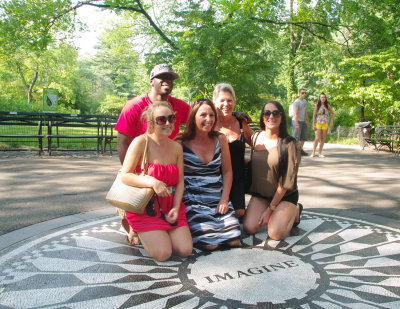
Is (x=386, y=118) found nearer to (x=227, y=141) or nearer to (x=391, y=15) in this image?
(x=391, y=15)

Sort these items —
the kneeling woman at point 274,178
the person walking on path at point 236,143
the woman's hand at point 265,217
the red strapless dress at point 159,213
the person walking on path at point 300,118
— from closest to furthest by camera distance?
1. the red strapless dress at point 159,213
2. the kneeling woman at point 274,178
3. the woman's hand at point 265,217
4. the person walking on path at point 236,143
5. the person walking on path at point 300,118

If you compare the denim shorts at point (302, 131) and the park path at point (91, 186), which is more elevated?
the denim shorts at point (302, 131)

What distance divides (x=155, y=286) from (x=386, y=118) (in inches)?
661

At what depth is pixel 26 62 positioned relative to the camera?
39125mm

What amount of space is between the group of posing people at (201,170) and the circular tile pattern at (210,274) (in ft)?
0.66

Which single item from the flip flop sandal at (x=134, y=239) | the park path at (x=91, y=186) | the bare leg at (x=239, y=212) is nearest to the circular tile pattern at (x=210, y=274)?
the flip flop sandal at (x=134, y=239)

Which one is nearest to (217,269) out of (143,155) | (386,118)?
(143,155)

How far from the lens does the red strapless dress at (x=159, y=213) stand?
3288 millimetres

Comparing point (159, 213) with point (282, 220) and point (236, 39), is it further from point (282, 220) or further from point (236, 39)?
point (236, 39)

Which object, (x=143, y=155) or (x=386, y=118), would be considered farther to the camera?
(x=386, y=118)

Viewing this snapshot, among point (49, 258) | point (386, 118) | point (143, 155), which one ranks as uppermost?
point (386, 118)

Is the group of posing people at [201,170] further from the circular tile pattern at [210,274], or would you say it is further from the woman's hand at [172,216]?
the circular tile pattern at [210,274]

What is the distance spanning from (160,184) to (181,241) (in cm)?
55

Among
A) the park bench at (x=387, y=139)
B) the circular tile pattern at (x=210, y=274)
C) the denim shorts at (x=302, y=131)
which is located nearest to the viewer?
the circular tile pattern at (x=210, y=274)
